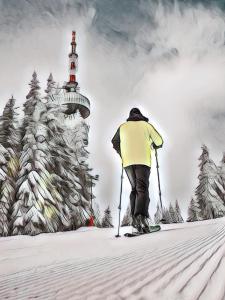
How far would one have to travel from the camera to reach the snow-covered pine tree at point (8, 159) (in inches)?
665

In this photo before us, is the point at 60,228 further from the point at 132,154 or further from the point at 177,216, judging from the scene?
the point at 177,216

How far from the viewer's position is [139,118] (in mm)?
7059

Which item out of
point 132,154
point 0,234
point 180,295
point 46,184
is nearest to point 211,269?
point 180,295

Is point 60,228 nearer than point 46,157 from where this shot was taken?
Yes

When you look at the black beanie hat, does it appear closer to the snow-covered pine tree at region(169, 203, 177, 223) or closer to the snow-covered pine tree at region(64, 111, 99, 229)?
the snow-covered pine tree at region(64, 111, 99, 229)

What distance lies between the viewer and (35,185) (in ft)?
57.4

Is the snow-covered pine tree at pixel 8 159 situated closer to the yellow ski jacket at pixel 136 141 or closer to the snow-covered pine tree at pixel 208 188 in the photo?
the yellow ski jacket at pixel 136 141

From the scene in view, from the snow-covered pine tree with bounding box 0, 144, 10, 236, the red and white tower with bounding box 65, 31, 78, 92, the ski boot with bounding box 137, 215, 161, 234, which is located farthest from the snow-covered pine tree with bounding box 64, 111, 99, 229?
the red and white tower with bounding box 65, 31, 78, 92

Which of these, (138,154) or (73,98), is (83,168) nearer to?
(138,154)

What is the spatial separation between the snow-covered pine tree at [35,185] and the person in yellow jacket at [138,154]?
33.1ft

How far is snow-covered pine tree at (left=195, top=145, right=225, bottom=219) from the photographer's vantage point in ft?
116

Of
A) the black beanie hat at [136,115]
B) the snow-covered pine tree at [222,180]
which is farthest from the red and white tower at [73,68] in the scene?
the black beanie hat at [136,115]

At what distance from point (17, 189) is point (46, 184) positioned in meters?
1.44

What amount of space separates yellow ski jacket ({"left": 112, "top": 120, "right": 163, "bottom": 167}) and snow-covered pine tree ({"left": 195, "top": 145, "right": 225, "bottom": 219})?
29874mm
